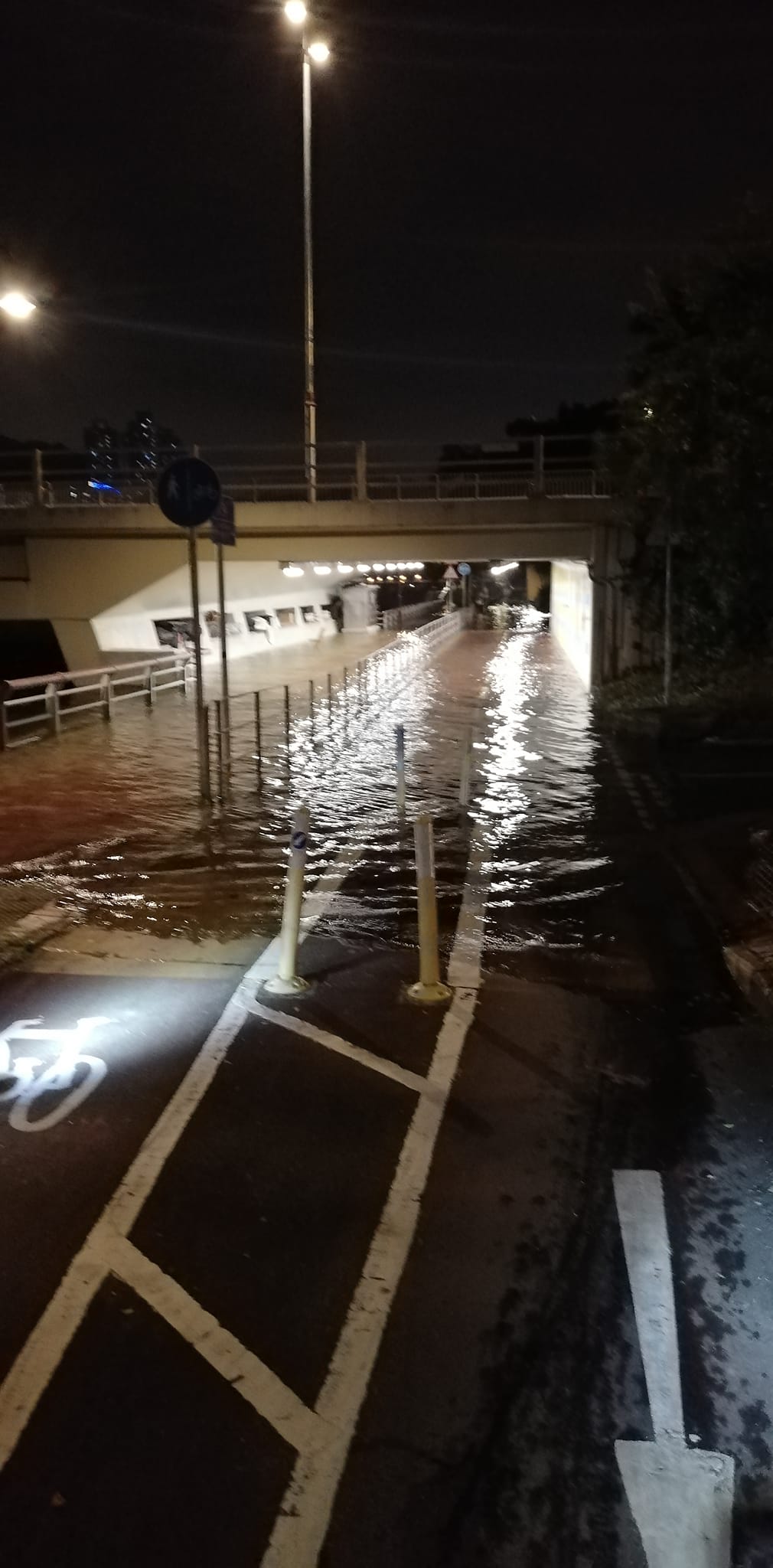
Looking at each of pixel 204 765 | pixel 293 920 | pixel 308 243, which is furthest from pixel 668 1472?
pixel 308 243

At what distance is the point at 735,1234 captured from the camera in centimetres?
473

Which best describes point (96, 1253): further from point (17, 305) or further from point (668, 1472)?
point (17, 305)

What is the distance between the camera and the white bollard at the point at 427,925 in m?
6.95

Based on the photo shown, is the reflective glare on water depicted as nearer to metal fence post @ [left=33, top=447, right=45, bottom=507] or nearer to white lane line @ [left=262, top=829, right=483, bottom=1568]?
white lane line @ [left=262, top=829, right=483, bottom=1568]

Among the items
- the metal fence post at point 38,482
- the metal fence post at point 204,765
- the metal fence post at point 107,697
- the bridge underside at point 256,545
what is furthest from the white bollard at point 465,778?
the metal fence post at point 38,482

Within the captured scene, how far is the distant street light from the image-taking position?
12219 mm

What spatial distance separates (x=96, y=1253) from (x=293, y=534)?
21222mm

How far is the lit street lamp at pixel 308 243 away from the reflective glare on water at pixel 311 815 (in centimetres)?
513

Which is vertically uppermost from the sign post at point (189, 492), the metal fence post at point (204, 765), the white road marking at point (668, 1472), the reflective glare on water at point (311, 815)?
the sign post at point (189, 492)

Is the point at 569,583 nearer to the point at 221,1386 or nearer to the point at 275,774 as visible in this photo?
the point at 275,774

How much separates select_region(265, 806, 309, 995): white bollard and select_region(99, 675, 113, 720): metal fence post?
1410 centimetres

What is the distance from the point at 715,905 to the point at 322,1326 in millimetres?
6076

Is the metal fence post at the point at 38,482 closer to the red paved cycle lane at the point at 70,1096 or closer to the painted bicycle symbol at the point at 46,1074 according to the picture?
the red paved cycle lane at the point at 70,1096

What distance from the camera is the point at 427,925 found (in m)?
7.05
